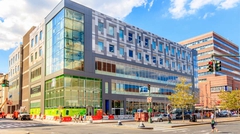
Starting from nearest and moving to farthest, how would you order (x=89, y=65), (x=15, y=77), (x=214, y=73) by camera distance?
(x=89, y=65)
(x=15, y=77)
(x=214, y=73)

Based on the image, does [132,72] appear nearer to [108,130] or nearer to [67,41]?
[67,41]

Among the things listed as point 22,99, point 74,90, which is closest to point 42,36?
point 74,90

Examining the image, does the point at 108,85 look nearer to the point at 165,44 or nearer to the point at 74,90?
the point at 74,90

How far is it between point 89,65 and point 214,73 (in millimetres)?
91499

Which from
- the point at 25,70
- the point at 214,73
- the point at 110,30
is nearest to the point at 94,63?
the point at 110,30

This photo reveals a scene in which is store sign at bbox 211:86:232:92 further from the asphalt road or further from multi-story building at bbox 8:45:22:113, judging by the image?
the asphalt road

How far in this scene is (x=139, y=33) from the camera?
71.9m

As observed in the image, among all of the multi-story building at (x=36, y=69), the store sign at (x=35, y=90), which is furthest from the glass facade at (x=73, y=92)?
the store sign at (x=35, y=90)

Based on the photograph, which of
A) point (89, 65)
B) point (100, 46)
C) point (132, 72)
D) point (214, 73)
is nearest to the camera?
point (89, 65)

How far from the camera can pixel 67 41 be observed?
5456 centimetres

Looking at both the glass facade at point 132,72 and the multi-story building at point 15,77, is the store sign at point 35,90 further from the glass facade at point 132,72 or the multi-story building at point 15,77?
the glass facade at point 132,72

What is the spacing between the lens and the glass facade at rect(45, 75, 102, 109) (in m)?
53.0

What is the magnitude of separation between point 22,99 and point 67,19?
126ft

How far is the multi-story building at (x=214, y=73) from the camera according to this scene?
400ft
